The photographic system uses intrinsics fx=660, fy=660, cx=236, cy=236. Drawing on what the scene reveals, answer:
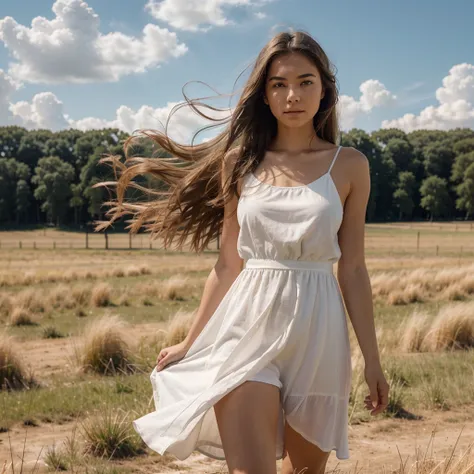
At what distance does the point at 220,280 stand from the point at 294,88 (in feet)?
2.77

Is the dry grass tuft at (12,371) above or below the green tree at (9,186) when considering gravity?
below

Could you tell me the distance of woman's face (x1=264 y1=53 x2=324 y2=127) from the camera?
264 centimetres

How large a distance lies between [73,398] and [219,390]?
429cm

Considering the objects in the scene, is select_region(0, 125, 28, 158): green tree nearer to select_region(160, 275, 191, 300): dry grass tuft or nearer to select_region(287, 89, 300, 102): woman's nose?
select_region(160, 275, 191, 300): dry grass tuft

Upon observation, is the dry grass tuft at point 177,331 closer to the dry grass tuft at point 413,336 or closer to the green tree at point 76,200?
the dry grass tuft at point 413,336

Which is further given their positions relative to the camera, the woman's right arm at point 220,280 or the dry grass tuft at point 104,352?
the dry grass tuft at point 104,352

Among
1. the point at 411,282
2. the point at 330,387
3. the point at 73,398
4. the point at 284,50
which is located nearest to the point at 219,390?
the point at 330,387

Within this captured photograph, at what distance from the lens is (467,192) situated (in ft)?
253

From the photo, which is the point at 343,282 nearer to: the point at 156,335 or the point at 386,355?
the point at 386,355

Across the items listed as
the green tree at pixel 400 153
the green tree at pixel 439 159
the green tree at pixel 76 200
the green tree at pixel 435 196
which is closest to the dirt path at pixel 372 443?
the green tree at pixel 76 200

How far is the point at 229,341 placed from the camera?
2510 millimetres

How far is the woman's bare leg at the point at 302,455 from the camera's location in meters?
2.56

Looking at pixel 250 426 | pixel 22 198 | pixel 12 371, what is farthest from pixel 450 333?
pixel 22 198

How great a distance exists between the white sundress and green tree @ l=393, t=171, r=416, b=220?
261 ft
